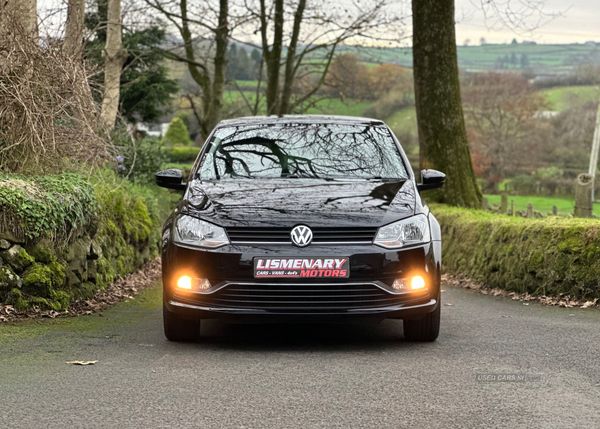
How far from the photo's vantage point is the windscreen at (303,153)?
7.19 m

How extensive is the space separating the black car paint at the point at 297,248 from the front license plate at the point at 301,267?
42mm

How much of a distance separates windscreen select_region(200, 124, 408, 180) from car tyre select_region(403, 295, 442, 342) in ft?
4.36

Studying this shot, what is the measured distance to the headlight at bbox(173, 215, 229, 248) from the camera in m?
6.02

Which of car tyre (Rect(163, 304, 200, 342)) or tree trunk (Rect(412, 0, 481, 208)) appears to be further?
tree trunk (Rect(412, 0, 481, 208))

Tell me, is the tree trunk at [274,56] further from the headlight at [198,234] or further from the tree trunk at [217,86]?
the headlight at [198,234]

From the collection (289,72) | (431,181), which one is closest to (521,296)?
(431,181)

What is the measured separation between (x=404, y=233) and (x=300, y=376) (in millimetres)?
1404

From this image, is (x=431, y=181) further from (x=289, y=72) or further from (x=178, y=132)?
(x=178, y=132)

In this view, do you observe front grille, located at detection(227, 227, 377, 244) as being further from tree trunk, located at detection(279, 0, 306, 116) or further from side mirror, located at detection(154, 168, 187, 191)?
tree trunk, located at detection(279, 0, 306, 116)

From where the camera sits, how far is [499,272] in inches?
427

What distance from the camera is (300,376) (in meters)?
5.38

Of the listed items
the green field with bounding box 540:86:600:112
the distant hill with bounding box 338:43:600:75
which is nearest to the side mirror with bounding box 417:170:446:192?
the green field with bounding box 540:86:600:112

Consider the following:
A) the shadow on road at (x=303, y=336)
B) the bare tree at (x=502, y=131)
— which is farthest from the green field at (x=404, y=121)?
the shadow on road at (x=303, y=336)

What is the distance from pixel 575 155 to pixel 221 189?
83.2 m
